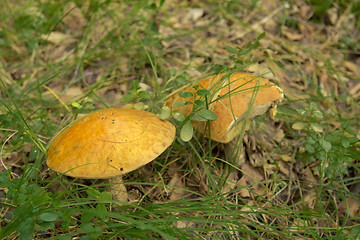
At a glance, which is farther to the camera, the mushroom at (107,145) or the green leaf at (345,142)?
the green leaf at (345,142)

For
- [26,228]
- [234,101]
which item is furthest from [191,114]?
[26,228]

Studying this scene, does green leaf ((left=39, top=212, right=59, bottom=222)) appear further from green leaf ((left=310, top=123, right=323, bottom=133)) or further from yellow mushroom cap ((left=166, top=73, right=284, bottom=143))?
green leaf ((left=310, top=123, right=323, bottom=133))

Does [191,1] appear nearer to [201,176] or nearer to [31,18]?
[31,18]

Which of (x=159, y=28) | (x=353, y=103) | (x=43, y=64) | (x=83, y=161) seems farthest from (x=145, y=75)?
(x=353, y=103)

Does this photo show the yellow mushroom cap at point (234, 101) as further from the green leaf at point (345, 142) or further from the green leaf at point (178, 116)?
the green leaf at point (345, 142)

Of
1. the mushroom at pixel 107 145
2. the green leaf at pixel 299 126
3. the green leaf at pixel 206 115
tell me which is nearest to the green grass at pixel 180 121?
the green leaf at pixel 299 126
